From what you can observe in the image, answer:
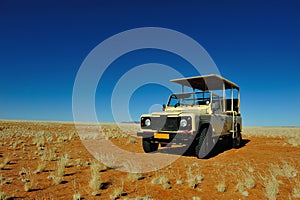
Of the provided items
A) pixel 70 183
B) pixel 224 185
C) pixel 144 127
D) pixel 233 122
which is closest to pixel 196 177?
pixel 224 185

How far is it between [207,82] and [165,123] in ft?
11.0

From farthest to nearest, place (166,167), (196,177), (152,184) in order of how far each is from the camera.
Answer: (166,167)
(196,177)
(152,184)

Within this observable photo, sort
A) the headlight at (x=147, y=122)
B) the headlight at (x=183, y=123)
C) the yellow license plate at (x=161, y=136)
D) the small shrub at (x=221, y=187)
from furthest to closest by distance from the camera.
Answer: the headlight at (x=147, y=122), the yellow license plate at (x=161, y=136), the headlight at (x=183, y=123), the small shrub at (x=221, y=187)

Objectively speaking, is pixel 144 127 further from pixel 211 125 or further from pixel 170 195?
pixel 170 195

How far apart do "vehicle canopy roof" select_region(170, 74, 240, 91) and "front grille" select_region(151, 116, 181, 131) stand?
7.87ft

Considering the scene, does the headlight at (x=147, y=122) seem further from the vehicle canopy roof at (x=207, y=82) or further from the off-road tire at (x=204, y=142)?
the vehicle canopy roof at (x=207, y=82)

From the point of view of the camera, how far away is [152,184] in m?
4.59

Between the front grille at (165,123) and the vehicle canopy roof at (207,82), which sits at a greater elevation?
the vehicle canopy roof at (207,82)

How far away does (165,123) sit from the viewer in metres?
7.32

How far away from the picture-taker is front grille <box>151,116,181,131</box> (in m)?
7.05

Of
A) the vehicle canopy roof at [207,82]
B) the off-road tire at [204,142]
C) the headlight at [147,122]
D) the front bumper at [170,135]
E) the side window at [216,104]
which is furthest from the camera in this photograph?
the vehicle canopy roof at [207,82]

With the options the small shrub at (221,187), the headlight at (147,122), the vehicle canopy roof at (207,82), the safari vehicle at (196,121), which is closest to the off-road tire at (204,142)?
the safari vehicle at (196,121)

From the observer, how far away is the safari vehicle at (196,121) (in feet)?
22.7

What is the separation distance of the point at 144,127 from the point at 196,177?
3.31 metres
